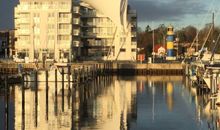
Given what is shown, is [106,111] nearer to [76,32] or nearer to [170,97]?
[170,97]

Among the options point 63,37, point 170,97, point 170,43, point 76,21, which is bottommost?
Answer: point 170,97

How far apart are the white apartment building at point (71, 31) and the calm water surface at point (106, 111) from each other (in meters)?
55.9

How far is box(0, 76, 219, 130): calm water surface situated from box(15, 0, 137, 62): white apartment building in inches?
2201

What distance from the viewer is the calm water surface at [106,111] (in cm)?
3190

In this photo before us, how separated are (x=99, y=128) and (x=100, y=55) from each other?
92603 mm

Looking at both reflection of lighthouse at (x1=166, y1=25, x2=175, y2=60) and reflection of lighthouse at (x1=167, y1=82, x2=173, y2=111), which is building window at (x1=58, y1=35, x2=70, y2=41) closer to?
reflection of lighthouse at (x1=166, y1=25, x2=175, y2=60)

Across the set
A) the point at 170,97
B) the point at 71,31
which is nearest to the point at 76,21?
the point at 71,31

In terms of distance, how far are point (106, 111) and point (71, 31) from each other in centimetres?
7510

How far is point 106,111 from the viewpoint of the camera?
39.3 meters

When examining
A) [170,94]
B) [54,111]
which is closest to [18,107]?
[54,111]

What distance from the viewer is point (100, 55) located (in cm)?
12294

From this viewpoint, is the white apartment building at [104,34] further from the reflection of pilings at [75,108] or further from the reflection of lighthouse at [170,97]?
the reflection of pilings at [75,108]

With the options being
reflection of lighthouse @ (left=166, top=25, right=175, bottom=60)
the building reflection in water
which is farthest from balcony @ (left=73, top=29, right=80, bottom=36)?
the building reflection in water

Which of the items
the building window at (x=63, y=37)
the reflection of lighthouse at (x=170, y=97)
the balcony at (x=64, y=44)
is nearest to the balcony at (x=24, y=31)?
the building window at (x=63, y=37)
